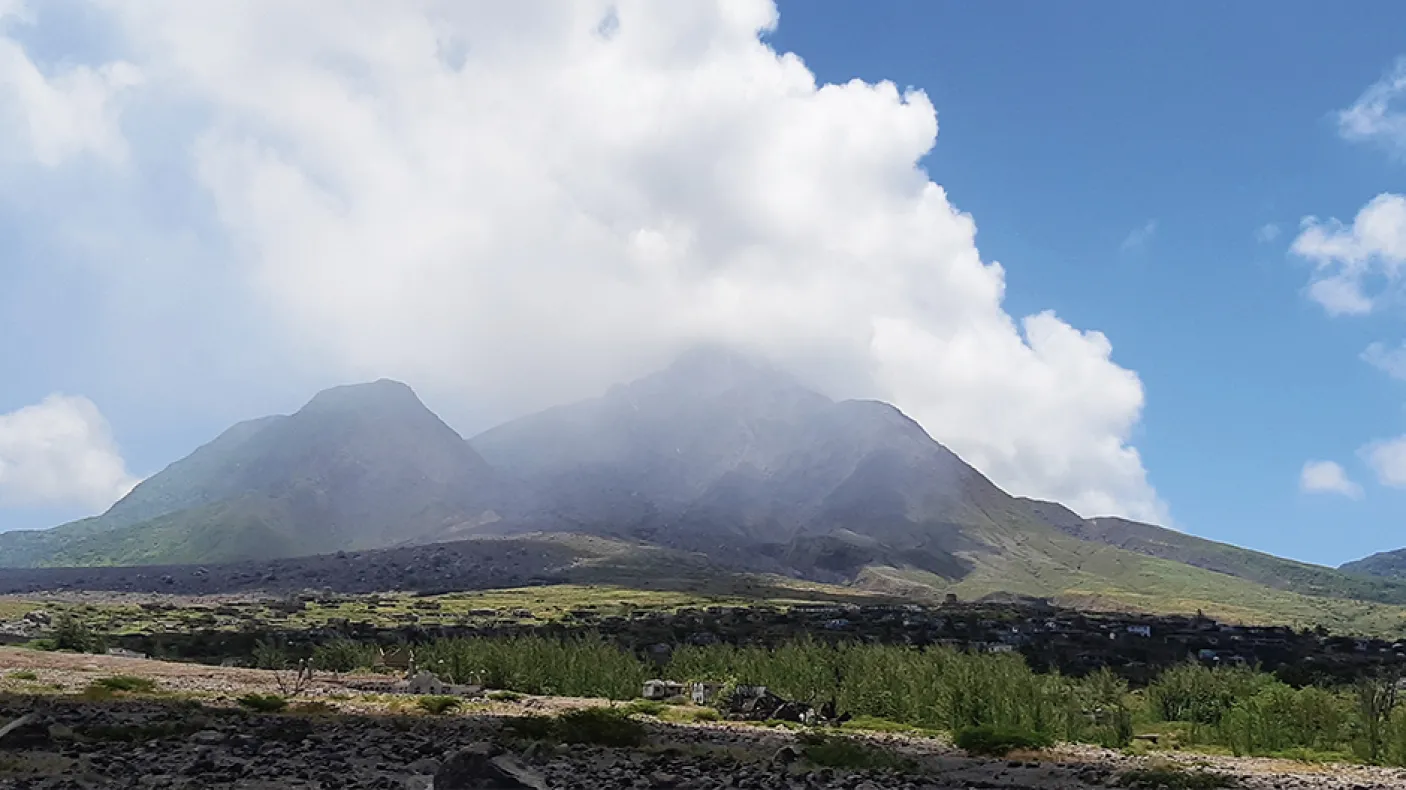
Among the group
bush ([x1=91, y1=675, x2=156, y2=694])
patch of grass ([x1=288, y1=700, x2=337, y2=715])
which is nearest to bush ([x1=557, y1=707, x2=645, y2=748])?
patch of grass ([x1=288, y1=700, x2=337, y2=715])

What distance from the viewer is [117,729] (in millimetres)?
17062

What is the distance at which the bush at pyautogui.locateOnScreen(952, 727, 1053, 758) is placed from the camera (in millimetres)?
20891

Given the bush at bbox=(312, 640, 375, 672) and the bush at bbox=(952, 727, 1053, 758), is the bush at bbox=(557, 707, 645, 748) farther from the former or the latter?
the bush at bbox=(312, 640, 375, 672)

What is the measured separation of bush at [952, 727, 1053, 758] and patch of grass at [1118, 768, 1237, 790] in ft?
12.7

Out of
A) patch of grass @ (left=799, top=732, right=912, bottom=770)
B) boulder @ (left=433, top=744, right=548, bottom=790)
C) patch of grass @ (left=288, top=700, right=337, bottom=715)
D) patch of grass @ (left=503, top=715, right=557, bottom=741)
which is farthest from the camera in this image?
patch of grass @ (left=288, top=700, right=337, bottom=715)

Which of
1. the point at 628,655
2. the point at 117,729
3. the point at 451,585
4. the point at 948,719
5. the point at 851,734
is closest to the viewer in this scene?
the point at 117,729

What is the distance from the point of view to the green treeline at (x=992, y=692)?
2445cm

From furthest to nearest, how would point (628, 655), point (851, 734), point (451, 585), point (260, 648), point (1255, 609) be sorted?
point (1255, 609), point (451, 585), point (260, 648), point (628, 655), point (851, 734)

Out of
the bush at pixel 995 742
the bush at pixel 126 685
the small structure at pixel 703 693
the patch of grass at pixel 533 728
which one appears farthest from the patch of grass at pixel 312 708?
the bush at pixel 995 742

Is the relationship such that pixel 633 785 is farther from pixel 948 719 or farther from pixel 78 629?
pixel 78 629

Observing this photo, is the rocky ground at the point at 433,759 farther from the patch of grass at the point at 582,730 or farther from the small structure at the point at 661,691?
the small structure at the point at 661,691

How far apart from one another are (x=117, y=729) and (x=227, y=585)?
559ft

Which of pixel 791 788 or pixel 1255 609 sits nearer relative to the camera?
pixel 791 788

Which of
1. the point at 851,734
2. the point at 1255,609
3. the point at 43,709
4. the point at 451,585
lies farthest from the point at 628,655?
the point at 1255,609
